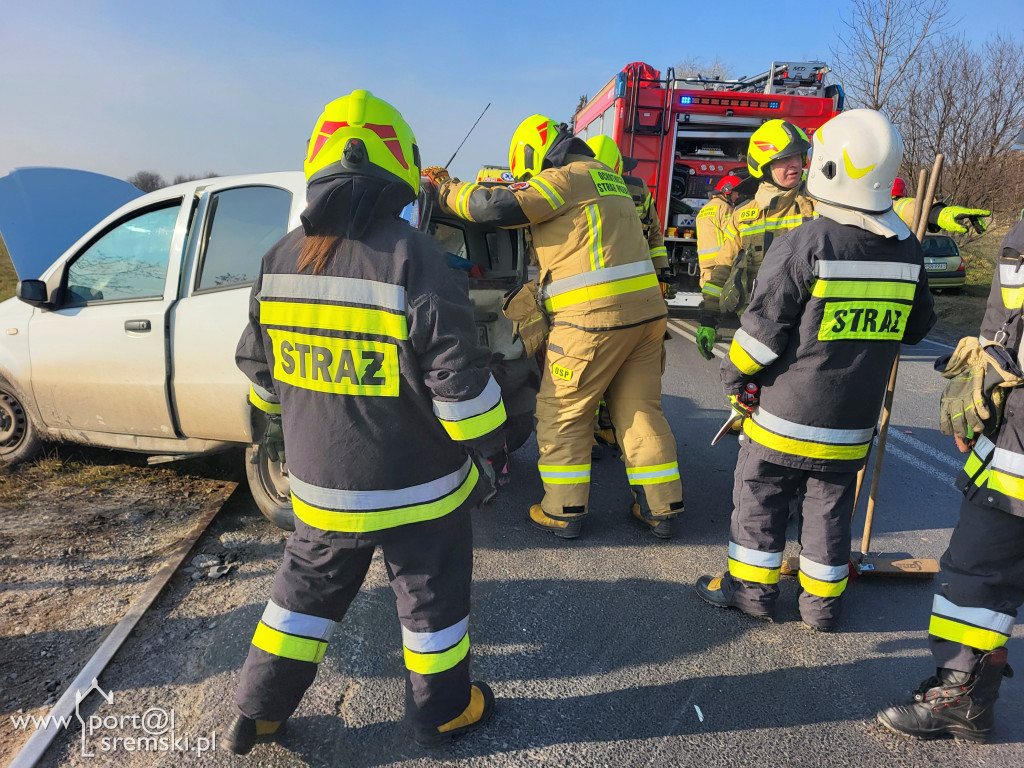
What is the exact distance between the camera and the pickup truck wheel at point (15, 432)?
403cm

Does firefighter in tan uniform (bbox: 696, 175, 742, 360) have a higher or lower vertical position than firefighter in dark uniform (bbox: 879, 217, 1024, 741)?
higher

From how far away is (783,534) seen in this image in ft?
9.25

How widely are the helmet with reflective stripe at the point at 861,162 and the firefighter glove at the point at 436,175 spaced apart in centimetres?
185

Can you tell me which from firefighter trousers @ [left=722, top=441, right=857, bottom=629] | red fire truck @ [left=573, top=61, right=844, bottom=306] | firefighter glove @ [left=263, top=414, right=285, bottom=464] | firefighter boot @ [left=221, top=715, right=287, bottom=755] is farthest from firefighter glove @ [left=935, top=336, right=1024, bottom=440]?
red fire truck @ [left=573, top=61, right=844, bottom=306]

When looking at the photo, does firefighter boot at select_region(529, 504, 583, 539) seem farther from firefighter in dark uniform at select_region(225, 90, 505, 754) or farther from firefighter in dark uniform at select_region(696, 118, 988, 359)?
firefighter in dark uniform at select_region(225, 90, 505, 754)

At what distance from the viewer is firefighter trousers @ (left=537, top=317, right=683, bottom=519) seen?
11.1 ft

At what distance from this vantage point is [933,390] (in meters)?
6.64

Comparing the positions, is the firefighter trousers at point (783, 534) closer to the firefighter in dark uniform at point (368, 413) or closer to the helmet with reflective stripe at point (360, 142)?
the firefighter in dark uniform at point (368, 413)

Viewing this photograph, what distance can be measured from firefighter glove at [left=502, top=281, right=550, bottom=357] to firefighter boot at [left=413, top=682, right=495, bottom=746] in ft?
5.93

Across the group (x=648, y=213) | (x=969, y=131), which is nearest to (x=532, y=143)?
(x=648, y=213)

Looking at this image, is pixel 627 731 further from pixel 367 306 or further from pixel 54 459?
pixel 54 459

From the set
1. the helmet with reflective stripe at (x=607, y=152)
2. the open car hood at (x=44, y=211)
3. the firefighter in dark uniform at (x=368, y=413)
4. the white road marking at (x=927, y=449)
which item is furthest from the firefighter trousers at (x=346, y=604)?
the white road marking at (x=927, y=449)

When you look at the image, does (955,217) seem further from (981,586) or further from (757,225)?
(981,586)

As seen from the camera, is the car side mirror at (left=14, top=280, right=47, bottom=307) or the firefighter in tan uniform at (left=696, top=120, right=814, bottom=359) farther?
the firefighter in tan uniform at (left=696, top=120, right=814, bottom=359)
